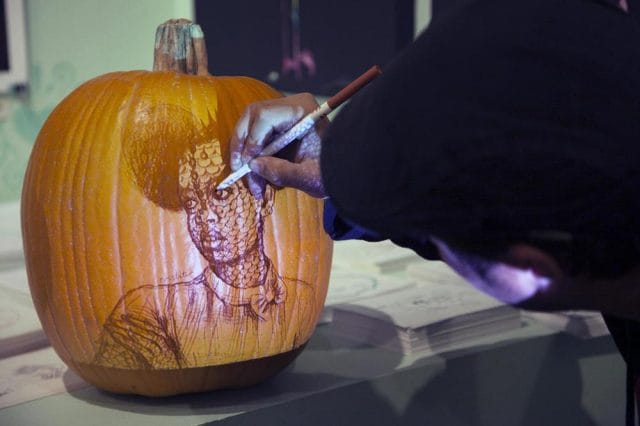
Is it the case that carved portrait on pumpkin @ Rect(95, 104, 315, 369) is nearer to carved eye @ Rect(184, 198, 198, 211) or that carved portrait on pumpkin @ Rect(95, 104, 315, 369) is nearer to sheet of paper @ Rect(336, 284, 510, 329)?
carved eye @ Rect(184, 198, 198, 211)

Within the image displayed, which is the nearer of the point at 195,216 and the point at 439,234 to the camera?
the point at 439,234

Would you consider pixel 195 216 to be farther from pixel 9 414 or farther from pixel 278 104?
pixel 9 414

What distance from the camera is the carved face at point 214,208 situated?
915 millimetres

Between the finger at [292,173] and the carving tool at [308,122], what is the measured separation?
1 centimetres

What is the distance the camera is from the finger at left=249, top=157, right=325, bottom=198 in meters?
0.89

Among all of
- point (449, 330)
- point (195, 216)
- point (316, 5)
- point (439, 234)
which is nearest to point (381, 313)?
point (449, 330)

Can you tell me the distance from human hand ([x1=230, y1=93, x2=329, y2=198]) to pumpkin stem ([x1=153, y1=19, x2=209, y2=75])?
0.38 ft

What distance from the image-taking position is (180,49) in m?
1.00

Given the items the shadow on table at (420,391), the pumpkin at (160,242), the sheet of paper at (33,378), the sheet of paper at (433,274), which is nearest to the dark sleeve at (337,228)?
the pumpkin at (160,242)

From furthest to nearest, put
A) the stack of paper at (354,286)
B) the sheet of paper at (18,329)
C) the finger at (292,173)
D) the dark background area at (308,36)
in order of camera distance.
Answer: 1. the dark background area at (308,36)
2. the stack of paper at (354,286)
3. the sheet of paper at (18,329)
4. the finger at (292,173)

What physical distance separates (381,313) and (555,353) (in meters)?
0.21

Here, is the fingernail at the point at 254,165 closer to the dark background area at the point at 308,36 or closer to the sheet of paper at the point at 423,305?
the sheet of paper at the point at 423,305

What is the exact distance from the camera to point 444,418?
1104mm

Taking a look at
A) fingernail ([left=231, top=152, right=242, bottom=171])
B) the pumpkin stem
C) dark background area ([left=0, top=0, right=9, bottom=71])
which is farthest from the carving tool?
dark background area ([left=0, top=0, right=9, bottom=71])
